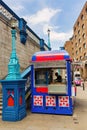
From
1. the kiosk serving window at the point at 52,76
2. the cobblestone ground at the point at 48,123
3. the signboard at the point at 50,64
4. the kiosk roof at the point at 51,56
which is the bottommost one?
the cobblestone ground at the point at 48,123

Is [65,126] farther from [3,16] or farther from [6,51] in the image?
[3,16]

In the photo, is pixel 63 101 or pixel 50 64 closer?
pixel 63 101

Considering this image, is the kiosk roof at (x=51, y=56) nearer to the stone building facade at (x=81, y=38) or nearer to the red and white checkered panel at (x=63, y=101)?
the red and white checkered panel at (x=63, y=101)

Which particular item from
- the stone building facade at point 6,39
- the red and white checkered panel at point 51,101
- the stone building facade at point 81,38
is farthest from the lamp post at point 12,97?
the stone building facade at point 81,38

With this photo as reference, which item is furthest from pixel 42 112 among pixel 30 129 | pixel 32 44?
pixel 32 44

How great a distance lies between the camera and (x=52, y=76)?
36.2 ft

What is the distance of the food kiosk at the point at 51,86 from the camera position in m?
9.94

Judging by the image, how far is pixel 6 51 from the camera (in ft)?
39.6

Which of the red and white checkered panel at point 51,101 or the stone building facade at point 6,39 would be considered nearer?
the red and white checkered panel at point 51,101

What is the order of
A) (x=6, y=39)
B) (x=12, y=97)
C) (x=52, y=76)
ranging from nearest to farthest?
1. (x=12, y=97)
2. (x=52, y=76)
3. (x=6, y=39)

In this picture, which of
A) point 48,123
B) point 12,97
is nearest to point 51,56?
point 12,97

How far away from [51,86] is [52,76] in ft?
3.50

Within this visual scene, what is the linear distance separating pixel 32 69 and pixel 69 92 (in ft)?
7.09

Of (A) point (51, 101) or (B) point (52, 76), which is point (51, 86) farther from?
(B) point (52, 76)
